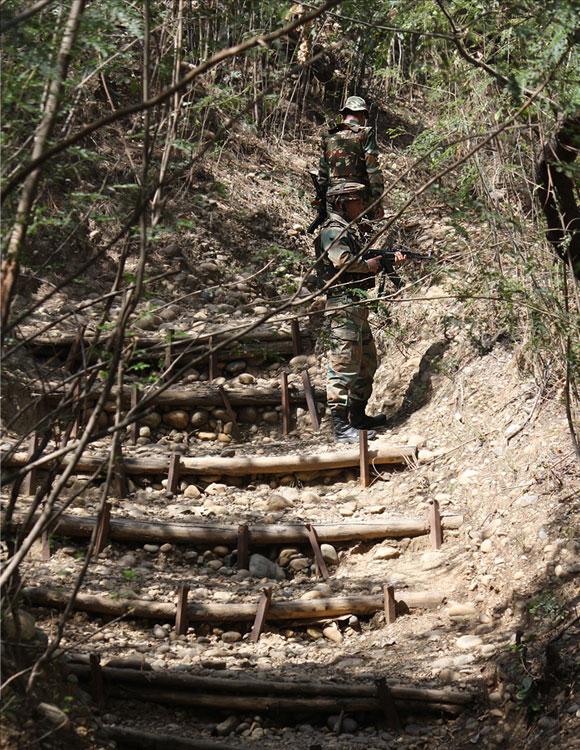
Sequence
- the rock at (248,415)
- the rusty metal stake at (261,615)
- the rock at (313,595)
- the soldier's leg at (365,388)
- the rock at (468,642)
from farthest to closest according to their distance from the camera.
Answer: the rock at (248,415)
the soldier's leg at (365,388)
the rock at (313,595)
the rusty metal stake at (261,615)
the rock at (468,642)

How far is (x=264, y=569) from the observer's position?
5840 mm

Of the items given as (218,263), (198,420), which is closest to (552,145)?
(198,420)

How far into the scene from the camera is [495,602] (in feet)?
16.4

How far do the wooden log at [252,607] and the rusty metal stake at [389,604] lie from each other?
0.23 feet

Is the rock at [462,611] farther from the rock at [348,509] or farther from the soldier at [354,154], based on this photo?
the soldier at [354,154]

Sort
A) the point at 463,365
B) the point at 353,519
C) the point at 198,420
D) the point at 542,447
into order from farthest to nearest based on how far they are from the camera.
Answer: the point at 198,420 < the point at 463,365 < the point at 353,519 < the point at 542,447

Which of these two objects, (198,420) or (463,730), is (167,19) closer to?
(463,730)

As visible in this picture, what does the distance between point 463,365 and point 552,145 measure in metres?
3.19

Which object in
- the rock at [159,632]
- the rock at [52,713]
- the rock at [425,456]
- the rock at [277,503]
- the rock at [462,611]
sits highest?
the rock at [425,456]

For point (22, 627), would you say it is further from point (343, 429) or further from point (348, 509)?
point (343, 429)

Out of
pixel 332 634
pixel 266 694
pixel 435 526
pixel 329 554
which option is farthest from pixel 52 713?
pixel 435 526

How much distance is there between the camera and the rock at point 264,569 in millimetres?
5828

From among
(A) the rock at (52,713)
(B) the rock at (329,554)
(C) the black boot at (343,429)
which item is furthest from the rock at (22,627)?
(C) the black boot at (343,429)

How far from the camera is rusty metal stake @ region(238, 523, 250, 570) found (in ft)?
19.2
